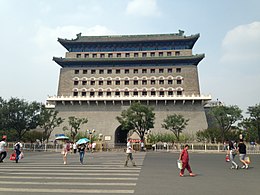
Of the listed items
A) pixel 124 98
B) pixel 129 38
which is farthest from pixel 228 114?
pixel 129 38

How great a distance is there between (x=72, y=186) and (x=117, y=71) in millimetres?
39072

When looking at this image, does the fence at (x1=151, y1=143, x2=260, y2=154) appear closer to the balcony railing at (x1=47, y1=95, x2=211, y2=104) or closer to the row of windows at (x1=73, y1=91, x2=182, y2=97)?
the balcony railing at (x1=47, y1=95, x2=211, y2=104)

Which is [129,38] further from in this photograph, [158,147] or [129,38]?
[158,147]

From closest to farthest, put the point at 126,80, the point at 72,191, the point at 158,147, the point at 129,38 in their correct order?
the point at 72,191 → the point at 158,147 → the point at 126,80 → the point at 129,38

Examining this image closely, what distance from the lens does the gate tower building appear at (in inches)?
1634

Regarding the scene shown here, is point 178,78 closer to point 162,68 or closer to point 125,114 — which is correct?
point 162,68

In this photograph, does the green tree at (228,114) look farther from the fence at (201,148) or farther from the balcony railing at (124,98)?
the balcony railing at (124,98)

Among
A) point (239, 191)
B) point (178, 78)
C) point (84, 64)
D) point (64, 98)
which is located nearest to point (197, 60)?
point (178, 78)

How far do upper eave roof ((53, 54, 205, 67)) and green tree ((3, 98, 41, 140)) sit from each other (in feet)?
46.3

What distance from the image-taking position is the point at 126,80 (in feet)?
148

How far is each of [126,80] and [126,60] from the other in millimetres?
3731

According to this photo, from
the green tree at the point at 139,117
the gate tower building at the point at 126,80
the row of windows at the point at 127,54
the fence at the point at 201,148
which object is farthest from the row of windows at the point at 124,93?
the fence at the point at 201,148

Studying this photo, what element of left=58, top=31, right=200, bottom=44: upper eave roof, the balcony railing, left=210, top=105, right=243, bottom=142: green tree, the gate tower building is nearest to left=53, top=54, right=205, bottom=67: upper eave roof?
the gate tower building

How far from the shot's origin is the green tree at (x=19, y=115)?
107 ft
